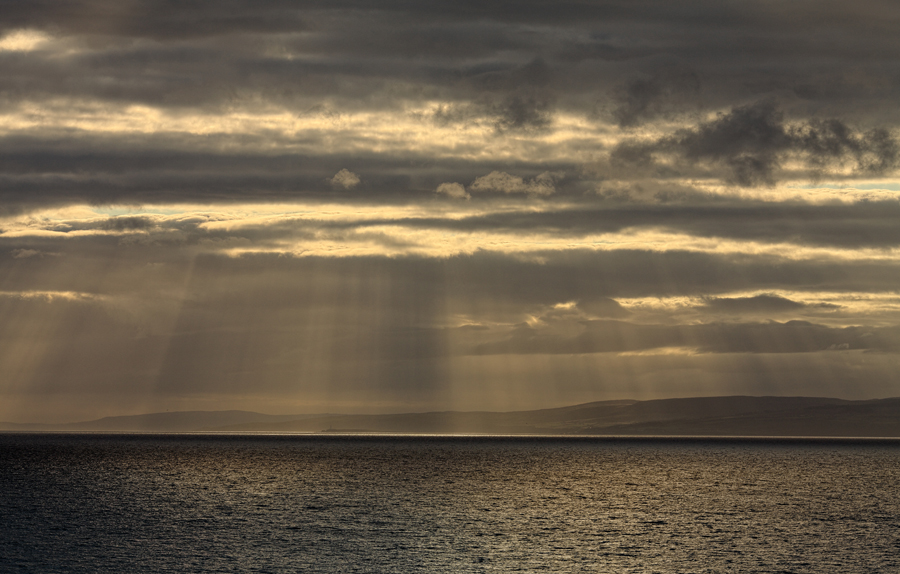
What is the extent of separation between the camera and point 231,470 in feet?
639

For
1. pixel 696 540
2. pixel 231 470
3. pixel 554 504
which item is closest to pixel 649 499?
pixel 554 504

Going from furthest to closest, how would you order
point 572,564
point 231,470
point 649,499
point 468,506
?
point 231,470 < point 649,499 < point 468,506 < point 572,564

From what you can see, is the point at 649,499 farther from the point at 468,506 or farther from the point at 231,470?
the point at 231,470

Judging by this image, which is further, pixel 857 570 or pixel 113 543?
pixel 113 543

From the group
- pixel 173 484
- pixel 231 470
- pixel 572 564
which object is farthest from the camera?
pixel 231 470

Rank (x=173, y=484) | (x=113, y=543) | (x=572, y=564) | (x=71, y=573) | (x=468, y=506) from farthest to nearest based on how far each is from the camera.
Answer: (x=173, y=484) < (x=468, y=506) < (x=113, y=543) < (x=572, y=564) < (x=71, y=573)

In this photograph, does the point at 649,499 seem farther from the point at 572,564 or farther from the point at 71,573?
the point at 71,573

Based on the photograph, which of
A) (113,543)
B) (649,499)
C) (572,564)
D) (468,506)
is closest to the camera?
(572,564)

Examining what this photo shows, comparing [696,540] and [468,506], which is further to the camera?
[468,506]

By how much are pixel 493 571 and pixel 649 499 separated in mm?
66007

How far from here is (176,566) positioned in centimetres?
6619

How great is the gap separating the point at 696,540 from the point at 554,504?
3599 centimetres

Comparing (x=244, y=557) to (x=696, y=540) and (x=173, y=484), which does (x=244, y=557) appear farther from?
(x=173, y=484)

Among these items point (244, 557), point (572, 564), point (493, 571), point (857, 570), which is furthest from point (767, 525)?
point (244, 557)
